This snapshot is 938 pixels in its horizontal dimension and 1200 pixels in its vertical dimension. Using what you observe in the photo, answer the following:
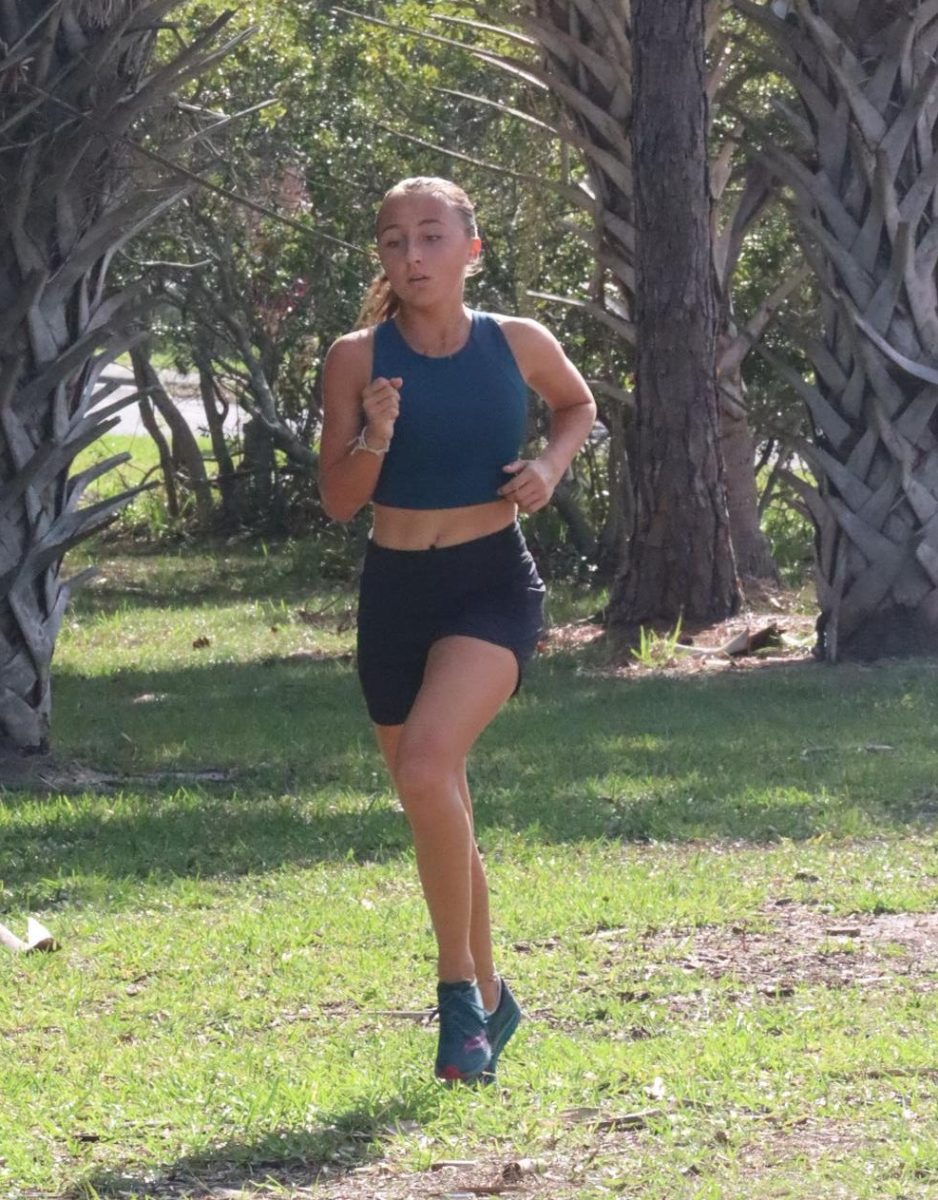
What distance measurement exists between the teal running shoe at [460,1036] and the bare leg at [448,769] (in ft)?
0.13

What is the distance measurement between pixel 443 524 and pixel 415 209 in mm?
699

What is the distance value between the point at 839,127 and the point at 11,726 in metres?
5.66

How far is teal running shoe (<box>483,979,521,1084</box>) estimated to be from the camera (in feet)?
15.5

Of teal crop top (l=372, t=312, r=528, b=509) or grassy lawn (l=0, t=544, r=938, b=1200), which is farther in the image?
teal crop top (l=372, t=312, r=528, b=509)

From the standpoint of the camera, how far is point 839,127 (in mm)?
11445

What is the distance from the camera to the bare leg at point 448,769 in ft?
14.4

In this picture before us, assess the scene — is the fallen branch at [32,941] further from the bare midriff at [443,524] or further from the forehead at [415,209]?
the forehead at [415,209]

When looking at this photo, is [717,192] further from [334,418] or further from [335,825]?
[334,418]

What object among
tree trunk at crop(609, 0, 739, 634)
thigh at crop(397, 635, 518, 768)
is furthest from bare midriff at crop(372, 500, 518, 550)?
tree trunk at crop(609, 0, 739, 634)

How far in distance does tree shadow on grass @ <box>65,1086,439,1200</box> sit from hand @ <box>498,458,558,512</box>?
132cm

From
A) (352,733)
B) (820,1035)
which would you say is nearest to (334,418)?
(820,1035)

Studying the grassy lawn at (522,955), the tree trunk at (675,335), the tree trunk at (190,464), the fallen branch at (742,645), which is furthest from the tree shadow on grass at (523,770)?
the tree trunk at (190,464)

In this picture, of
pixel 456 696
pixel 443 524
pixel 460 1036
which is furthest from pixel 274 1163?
pixel 443 524

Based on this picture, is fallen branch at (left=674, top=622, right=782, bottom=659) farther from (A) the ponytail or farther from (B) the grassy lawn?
(A) the ponytail
